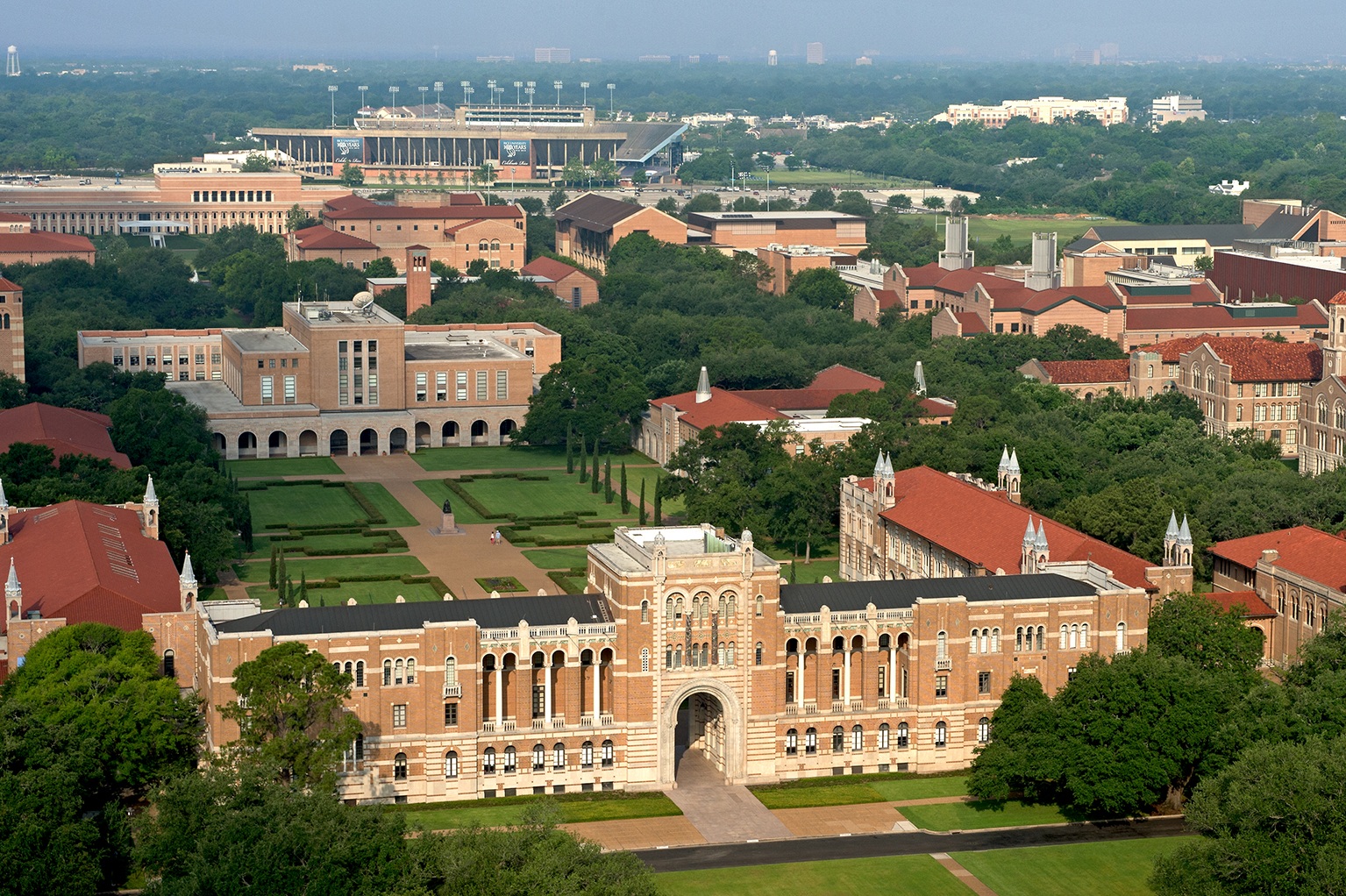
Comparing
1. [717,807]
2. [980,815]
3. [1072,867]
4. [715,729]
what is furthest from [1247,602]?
[717,807]

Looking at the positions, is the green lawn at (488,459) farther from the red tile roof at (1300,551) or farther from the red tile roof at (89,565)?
the red tile roof at (1300,551)

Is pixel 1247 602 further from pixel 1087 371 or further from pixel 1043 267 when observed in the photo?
pixel 1043 267

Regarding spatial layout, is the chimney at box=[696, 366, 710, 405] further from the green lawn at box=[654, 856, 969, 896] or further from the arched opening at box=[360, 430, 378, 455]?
the green lawn at box=[654, 856, 969, 896]

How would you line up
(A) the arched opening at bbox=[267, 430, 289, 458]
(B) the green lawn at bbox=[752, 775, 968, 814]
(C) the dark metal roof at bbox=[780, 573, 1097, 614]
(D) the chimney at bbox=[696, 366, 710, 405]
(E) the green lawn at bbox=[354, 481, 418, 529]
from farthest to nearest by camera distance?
(A) the arched opening at bbox=[267, 430, 289, 458] < (D) the chimney at bbox=[696, 366, 710, 405] < (E) the green lawn at bbox=[354, 481, 418, 529] < (C) the dark metal roof at bbox=[780, 573, 1097, 614] < (B) the green lawn at bbox=[752, 775, 968, 814]

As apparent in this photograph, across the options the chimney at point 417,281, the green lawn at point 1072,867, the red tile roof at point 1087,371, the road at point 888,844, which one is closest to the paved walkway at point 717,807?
the road at point 888,844

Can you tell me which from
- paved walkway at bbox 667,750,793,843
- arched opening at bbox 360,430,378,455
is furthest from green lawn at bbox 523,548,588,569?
arched opening at bbox 360,430,378,455

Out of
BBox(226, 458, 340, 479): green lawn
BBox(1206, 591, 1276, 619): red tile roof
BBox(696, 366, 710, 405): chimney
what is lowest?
BBox(226, 458, 340, 479): green lawn
